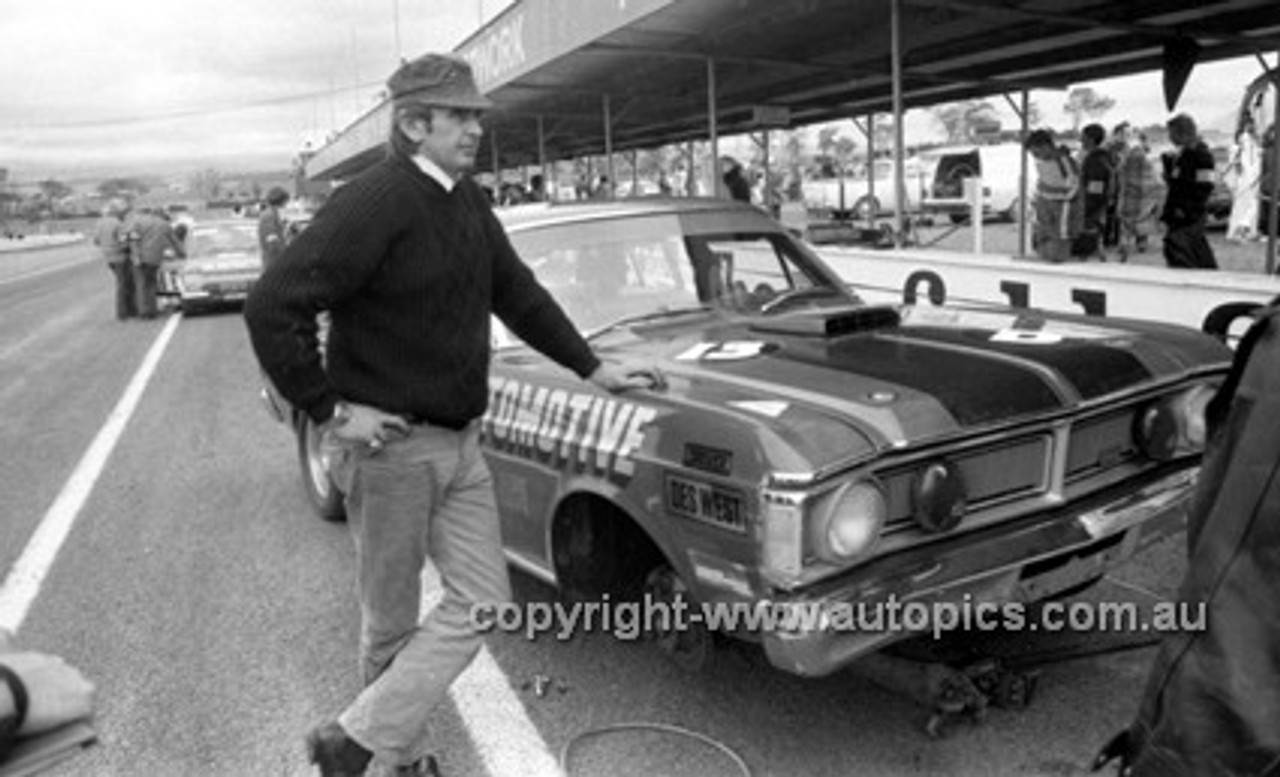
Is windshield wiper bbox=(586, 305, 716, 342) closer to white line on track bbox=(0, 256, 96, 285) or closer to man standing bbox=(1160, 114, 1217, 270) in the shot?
man standing bbox=(1160, 114, 1217, 270)

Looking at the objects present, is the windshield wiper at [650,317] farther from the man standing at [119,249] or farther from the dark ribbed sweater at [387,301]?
the man standing at [119,249]

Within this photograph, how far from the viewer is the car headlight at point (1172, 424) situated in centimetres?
366

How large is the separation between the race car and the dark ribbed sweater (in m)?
0.66

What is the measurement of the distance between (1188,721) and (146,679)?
11.9 feet

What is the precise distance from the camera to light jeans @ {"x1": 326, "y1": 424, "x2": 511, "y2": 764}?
301 centimetres

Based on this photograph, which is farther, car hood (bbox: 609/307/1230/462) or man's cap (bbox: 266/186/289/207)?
man's cap (bbox: 266/186/289/207)

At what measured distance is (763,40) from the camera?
37.4 ft

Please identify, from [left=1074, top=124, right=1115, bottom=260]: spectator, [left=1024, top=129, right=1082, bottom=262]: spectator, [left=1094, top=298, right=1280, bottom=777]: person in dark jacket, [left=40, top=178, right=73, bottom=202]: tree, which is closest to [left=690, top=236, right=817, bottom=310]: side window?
[left=1094, top=298, right=1280, bottom=777]: person in dark jacket

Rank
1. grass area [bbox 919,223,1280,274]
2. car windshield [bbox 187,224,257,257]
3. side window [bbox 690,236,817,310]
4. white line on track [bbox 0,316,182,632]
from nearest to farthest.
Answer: side window [bbox 690,236,817,310], white line on track [bbox 0,316,182,632], grass area [bbox 919,223,1280,274], car windshield [bbox 187,224,257,257]

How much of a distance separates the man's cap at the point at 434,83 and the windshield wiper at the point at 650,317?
5.06 feet

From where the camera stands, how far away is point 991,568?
3.16m

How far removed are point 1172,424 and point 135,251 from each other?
1668 cm

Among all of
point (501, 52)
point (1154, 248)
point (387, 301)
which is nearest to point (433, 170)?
point (387, 301)

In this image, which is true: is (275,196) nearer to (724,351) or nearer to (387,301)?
(724,351)
